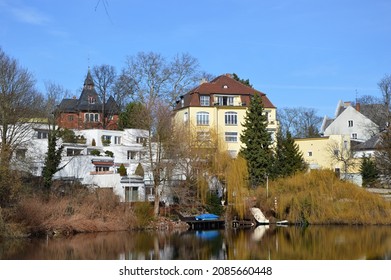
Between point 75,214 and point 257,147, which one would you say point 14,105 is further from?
point 257,147

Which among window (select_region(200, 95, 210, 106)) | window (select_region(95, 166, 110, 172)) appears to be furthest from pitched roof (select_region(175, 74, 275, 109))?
window (select_region(95, 166, 110, 172))

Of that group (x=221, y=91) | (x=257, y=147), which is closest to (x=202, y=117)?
(x=221, y=91)

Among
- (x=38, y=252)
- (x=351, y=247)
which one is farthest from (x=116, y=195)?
(x=351, y=247)

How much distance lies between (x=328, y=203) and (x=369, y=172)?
49.6 feet

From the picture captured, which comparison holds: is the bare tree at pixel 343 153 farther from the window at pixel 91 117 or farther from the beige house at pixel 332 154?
the window at pixel 91 117

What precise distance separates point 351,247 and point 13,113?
79.6ft

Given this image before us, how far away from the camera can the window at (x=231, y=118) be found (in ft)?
197

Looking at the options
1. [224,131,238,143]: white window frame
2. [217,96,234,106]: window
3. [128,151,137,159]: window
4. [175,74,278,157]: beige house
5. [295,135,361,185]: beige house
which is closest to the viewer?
[128,151,137,159]: window

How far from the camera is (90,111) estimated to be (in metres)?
73.5

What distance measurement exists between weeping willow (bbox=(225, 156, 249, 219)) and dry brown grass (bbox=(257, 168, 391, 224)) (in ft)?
6.20

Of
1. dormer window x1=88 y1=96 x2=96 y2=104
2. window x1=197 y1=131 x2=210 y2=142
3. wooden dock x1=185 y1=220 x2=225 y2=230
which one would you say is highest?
dormer window x1=88 y1=96 x2=96 y2=104

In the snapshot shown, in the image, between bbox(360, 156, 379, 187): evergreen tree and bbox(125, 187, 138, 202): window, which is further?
bbox(360, 156, 379, 187): evergreen tree

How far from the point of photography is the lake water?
90.3 ft

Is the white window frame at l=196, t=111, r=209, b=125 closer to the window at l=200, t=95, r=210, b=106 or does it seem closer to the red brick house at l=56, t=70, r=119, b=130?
the window at l=200, t=95, r=210, b=106
